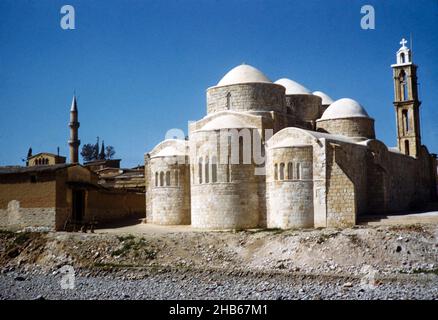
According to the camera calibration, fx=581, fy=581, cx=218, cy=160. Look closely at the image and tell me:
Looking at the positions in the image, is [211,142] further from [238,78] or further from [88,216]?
[88,216]

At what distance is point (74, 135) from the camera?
4075 cm

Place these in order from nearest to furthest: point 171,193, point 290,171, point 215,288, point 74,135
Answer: point 215,288 < point 290,171 < point 171,193 < point 74,135

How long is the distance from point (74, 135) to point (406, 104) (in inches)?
875

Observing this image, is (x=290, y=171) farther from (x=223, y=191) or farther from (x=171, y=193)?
(x=171, y=193)

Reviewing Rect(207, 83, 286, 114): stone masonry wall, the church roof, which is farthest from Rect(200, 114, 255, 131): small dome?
the church roof

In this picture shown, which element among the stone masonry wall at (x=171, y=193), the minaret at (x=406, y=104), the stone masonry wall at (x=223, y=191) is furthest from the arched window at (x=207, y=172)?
the minaret at (x=406, y=104)

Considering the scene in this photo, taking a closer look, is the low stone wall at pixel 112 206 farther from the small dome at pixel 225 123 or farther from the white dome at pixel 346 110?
the white dome at pixel 346 110

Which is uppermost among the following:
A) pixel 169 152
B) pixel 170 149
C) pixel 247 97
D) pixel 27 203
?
pixel 247 97

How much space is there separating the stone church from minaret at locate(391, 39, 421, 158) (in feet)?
7.42

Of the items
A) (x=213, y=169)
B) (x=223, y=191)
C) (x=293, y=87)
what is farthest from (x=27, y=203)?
(x=293, y=87)

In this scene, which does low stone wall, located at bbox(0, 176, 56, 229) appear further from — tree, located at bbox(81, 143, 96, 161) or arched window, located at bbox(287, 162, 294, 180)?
tree, located at bbox(81, 143, 96, 161)

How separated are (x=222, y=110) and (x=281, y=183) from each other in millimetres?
5590

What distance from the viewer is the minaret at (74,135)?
4041 cm
